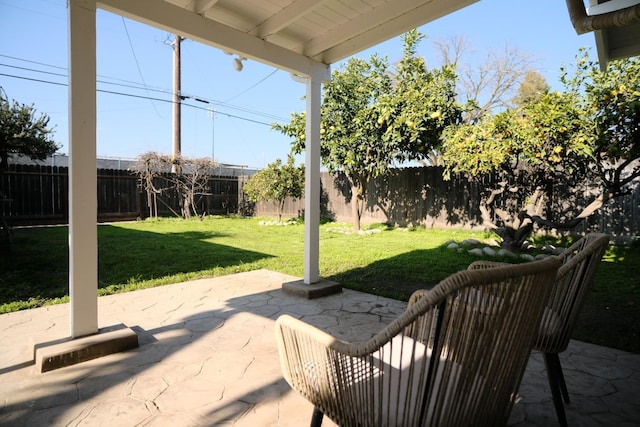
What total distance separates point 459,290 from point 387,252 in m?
5.56

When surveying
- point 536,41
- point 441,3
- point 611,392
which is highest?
point 536,41

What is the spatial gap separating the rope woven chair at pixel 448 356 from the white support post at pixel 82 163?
1931 millimetres

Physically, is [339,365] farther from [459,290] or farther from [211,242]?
[211,242]

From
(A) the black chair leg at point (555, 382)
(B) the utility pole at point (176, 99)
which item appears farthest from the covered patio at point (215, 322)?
(B) the utility pole at point (176, 99)

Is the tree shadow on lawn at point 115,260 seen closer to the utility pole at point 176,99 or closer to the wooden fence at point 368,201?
the wooden fence at point 368,201

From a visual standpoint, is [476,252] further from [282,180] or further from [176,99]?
[176,99]

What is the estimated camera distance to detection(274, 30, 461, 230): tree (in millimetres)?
7551

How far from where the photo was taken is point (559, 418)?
162cm

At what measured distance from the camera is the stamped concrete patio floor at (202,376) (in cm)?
176

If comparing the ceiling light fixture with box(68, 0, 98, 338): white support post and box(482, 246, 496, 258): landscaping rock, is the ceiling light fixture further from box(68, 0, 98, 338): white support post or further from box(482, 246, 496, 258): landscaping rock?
box(482, 246, 496, 258): landscaping rock

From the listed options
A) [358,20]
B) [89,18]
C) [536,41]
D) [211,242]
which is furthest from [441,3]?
[536,41]

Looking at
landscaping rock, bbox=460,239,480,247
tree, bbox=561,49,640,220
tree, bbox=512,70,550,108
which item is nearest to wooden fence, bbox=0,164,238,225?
landscaping rock, bbox=460,239,480,247

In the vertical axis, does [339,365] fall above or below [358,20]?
below

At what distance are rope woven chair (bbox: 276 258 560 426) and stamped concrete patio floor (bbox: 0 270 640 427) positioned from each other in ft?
2.53
